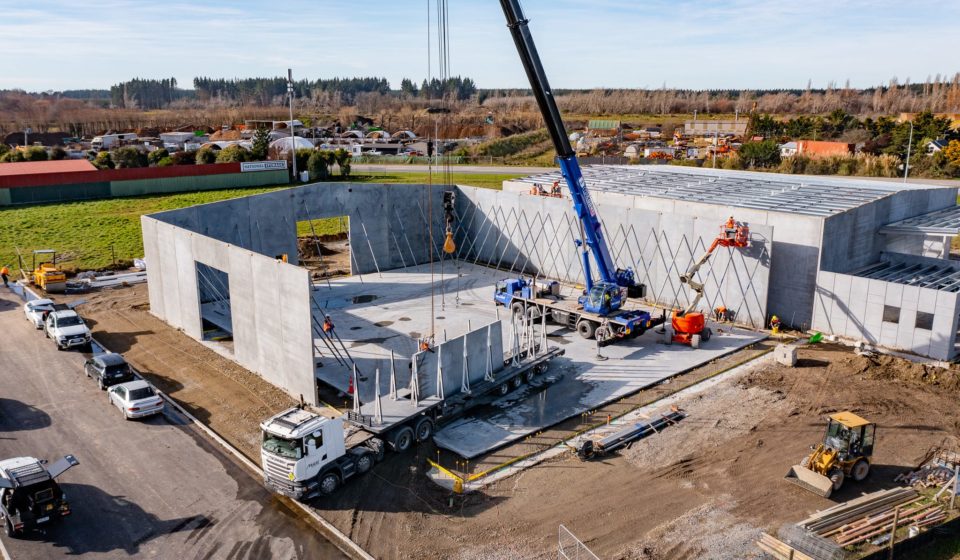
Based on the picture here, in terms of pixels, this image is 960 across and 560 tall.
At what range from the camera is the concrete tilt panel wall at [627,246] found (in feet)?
100

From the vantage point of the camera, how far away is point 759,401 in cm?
2352

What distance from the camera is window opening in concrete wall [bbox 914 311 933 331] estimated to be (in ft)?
87.2

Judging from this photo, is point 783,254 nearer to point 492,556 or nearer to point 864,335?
point 864,335

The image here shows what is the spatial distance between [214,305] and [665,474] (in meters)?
23.5

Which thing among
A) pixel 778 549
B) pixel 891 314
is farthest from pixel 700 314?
pixel 778 549

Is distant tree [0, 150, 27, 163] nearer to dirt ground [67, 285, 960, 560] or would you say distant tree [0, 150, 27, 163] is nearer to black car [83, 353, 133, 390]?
dirt ground [67, 285, 960, 560]

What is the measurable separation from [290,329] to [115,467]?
254 inches

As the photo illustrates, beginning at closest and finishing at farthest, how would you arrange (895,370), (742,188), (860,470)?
(860,470)
(895,370)
(742,188)

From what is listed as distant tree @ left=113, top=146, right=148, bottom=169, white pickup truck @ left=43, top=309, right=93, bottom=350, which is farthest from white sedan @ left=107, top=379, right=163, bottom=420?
distant tree @ left=113, top=146, right=148, bottom=169

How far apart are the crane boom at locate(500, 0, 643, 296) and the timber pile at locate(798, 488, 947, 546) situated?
1418cm

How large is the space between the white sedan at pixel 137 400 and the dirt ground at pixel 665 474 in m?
1.35

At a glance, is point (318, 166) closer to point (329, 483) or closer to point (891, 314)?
point (891, 314)

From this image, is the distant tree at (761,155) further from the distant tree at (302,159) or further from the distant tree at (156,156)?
the distant tree at (156,156)

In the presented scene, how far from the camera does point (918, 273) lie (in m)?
31.7
